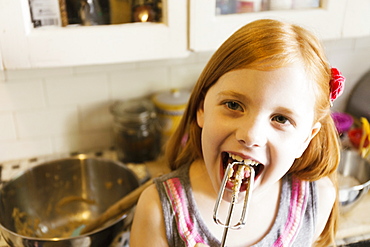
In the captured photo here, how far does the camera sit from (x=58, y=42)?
0.88m

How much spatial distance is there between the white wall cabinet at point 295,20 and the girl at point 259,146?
22cm

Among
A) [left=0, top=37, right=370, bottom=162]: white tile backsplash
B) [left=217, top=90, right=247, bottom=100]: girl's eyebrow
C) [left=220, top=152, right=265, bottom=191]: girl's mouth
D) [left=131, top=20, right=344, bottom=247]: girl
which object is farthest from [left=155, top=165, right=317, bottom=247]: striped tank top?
[left=0, top=37, right=370, bottom=162]: white tile backsplash

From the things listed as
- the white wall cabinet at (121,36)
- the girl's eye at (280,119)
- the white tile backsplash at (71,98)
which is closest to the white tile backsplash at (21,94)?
the white tile backsplash at (71,98)

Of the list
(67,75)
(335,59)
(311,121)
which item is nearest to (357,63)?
(335,59)

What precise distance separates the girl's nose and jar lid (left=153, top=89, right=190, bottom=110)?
55 cm

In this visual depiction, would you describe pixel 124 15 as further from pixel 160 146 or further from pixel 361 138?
pixel 361 138

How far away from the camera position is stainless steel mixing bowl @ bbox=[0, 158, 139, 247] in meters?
1.06

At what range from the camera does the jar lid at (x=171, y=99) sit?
3.99ft

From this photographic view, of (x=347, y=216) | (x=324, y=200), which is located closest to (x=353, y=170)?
(x=347, y=216)

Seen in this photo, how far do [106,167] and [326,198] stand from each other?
1.88 feet

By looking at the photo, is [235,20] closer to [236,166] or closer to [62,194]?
[236,166]

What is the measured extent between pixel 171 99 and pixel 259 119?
1.94 feet

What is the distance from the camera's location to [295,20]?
3.31 ft

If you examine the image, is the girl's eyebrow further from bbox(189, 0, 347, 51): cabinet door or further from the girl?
bbox(189, 0, 347, 51): cabinet door
